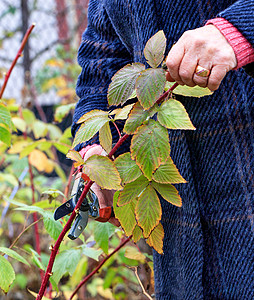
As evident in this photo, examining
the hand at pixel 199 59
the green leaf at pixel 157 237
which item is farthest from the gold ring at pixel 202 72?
the green leaf at pixel 157 237

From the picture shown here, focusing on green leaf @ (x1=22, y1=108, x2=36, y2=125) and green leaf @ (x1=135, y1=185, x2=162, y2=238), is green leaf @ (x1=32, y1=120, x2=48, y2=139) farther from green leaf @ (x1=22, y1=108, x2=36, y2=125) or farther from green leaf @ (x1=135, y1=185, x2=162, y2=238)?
green leaf @ (x1=135, y1=185, x2=162, y2=238)

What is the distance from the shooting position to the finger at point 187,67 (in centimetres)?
60

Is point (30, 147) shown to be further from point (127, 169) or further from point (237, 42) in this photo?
point (237, 42)

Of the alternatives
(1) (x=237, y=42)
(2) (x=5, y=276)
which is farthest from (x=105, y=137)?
(2) (x=5, y=276)

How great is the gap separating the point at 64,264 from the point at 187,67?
69 cm

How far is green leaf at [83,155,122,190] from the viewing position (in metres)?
0.62

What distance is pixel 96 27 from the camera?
1106 mm

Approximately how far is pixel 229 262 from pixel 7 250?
1.62 feet

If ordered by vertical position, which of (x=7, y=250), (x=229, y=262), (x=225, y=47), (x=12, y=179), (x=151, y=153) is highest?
(x=225, y=47)

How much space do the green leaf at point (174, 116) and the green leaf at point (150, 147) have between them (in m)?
0.01

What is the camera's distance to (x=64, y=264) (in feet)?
3.47

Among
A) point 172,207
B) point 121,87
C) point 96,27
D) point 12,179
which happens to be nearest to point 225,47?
point 121,87

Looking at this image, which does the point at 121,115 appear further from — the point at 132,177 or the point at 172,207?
the point at 172,207

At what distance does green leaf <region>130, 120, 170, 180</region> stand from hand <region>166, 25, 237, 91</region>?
93 mm
